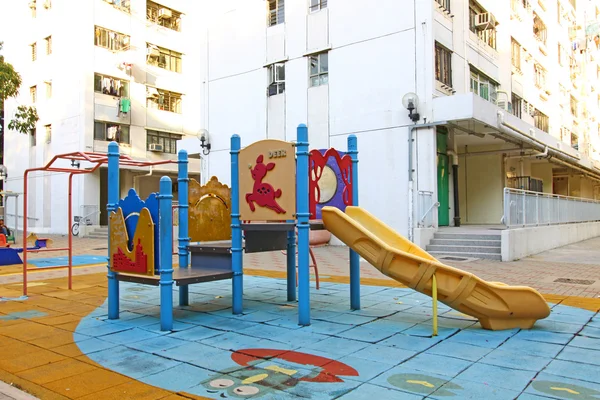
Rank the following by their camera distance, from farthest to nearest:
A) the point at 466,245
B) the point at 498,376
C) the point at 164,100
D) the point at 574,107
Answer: the point at 574,107 < the point at 164,100 < the point at 466,245 < the point at 498,376

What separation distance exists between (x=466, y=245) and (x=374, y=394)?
11.3 meters

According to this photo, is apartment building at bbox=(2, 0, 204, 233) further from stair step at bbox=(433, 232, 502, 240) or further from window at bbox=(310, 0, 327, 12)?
stair step at bbox=(433, 232, 502, 240)

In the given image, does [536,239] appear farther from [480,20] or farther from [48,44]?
[48,44]

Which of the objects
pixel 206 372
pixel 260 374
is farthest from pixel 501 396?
pixel 206 372

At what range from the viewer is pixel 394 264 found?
18.4ft

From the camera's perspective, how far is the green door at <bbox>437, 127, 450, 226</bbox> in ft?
56.9

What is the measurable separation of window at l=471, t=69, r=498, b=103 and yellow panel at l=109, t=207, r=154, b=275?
55.3ft

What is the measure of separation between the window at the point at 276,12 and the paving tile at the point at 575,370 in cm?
1798

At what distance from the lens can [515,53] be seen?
2466 centimetres

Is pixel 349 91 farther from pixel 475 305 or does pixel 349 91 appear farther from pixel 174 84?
pixel 174 84

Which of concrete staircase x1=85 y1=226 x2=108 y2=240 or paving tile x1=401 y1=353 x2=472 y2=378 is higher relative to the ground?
concrete staircase x1=85 y1=226 x2=108 y2=240

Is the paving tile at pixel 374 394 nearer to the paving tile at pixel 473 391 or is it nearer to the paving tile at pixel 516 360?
the paving tile at pixel 473 391

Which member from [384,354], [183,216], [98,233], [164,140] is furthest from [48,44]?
[384,354]

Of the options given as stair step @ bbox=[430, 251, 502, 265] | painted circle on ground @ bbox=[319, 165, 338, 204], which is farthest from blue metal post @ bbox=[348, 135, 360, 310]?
stair step @ bbox=[430, 251, 502, 265]
